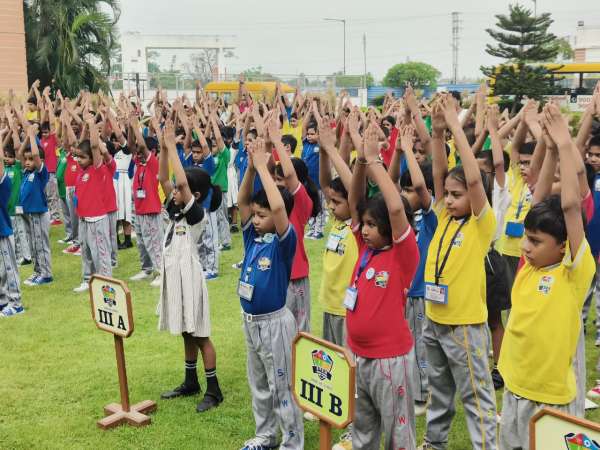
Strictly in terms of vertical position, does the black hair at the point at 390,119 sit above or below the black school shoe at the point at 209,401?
above

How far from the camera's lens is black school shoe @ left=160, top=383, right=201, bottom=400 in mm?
4770

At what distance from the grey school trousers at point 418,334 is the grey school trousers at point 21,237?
17.5 ft

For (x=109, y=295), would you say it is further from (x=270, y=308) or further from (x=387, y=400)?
(x=387, y=400)

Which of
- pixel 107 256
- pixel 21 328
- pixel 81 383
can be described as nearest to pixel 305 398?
pixel 81 383

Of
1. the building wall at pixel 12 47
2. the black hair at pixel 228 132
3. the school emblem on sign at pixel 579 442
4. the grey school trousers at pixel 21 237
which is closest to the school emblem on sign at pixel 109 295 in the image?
the school emblem on sign at pixel 579 442

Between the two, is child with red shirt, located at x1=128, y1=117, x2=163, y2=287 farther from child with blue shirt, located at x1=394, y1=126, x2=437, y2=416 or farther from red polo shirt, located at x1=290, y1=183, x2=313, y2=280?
child with blue shirt, located at x1=394, y1=126, x2=437, y2=416

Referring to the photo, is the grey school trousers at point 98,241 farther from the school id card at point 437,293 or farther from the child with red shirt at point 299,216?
the school id card at point 437,293

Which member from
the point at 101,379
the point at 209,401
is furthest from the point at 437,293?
the point at 101,379

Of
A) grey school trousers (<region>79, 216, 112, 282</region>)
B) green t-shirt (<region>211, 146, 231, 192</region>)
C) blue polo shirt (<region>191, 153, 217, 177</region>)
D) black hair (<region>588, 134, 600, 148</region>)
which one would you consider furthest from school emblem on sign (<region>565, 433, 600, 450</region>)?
green t-shirt (<region>211, 146, 231, 192</region>)

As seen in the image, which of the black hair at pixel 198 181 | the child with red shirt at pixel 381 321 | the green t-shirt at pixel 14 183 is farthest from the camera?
the green t-shirt at pixel 14 183

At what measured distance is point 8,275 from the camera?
22.3 ft

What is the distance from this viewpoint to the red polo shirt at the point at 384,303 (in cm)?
330

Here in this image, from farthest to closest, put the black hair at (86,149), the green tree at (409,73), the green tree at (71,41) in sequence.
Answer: the green tree at (409,73), the green tree at (71,41), the black hair at (86,149)

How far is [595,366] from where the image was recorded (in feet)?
17.0
